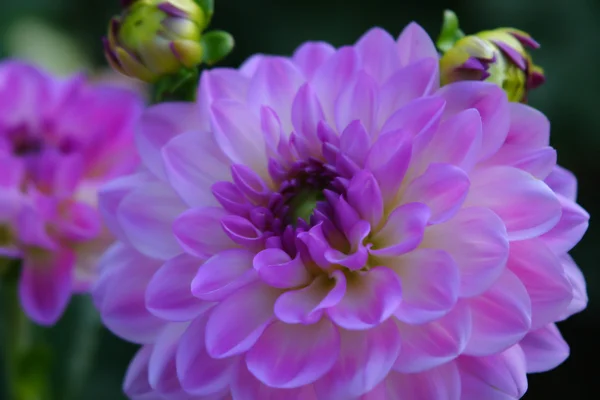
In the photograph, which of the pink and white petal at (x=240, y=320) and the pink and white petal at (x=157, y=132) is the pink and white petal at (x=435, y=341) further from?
the pink and white petal at (x=157, y=132)

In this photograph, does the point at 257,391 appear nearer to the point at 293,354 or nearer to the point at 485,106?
the point at 293,354

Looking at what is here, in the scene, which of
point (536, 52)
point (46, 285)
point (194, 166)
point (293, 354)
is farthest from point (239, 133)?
point (536, 52)

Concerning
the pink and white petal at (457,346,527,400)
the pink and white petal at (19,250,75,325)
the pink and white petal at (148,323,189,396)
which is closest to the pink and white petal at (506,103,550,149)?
the pink and white petal at (457,346,527,400)

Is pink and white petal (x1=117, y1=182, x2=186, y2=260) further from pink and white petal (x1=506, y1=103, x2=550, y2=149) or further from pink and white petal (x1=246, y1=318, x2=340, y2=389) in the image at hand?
pink and white petal (x1=506, y1=103, x2=550, y2=149)

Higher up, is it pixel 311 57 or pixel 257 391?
pixel 311 57

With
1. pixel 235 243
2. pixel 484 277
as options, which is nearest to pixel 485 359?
pixel 484 277

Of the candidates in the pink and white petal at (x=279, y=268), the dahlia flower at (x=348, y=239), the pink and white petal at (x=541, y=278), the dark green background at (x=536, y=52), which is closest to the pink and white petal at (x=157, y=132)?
the dahlia flower at (x=348, y=239)

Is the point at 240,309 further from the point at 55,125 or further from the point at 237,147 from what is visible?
the point at 55,125
